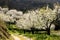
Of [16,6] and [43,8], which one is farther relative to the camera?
[16,6]

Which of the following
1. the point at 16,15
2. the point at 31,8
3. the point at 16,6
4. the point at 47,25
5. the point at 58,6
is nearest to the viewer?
the point at 47,25

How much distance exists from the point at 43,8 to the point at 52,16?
1296 mm

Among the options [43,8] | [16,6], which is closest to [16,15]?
[16,6]

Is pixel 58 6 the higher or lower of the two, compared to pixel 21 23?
higher

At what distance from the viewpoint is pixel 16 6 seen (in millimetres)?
22859

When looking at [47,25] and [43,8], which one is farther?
[43,8]

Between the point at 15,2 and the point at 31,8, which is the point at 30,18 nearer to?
the point at 31,8

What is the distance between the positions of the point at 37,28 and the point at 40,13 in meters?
1.22

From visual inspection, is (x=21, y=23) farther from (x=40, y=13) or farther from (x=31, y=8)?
(x=40, y=13)

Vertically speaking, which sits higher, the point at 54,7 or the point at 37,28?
the point at 54,7

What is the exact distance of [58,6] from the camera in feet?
64.0

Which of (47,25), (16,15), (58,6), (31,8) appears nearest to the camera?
(47,25)

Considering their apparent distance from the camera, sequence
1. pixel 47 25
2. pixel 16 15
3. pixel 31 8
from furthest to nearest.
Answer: pixel 16 15, pixel 31 8, pixel 47 25

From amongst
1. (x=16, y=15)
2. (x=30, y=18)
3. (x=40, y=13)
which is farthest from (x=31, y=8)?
(x=16, y=15)
